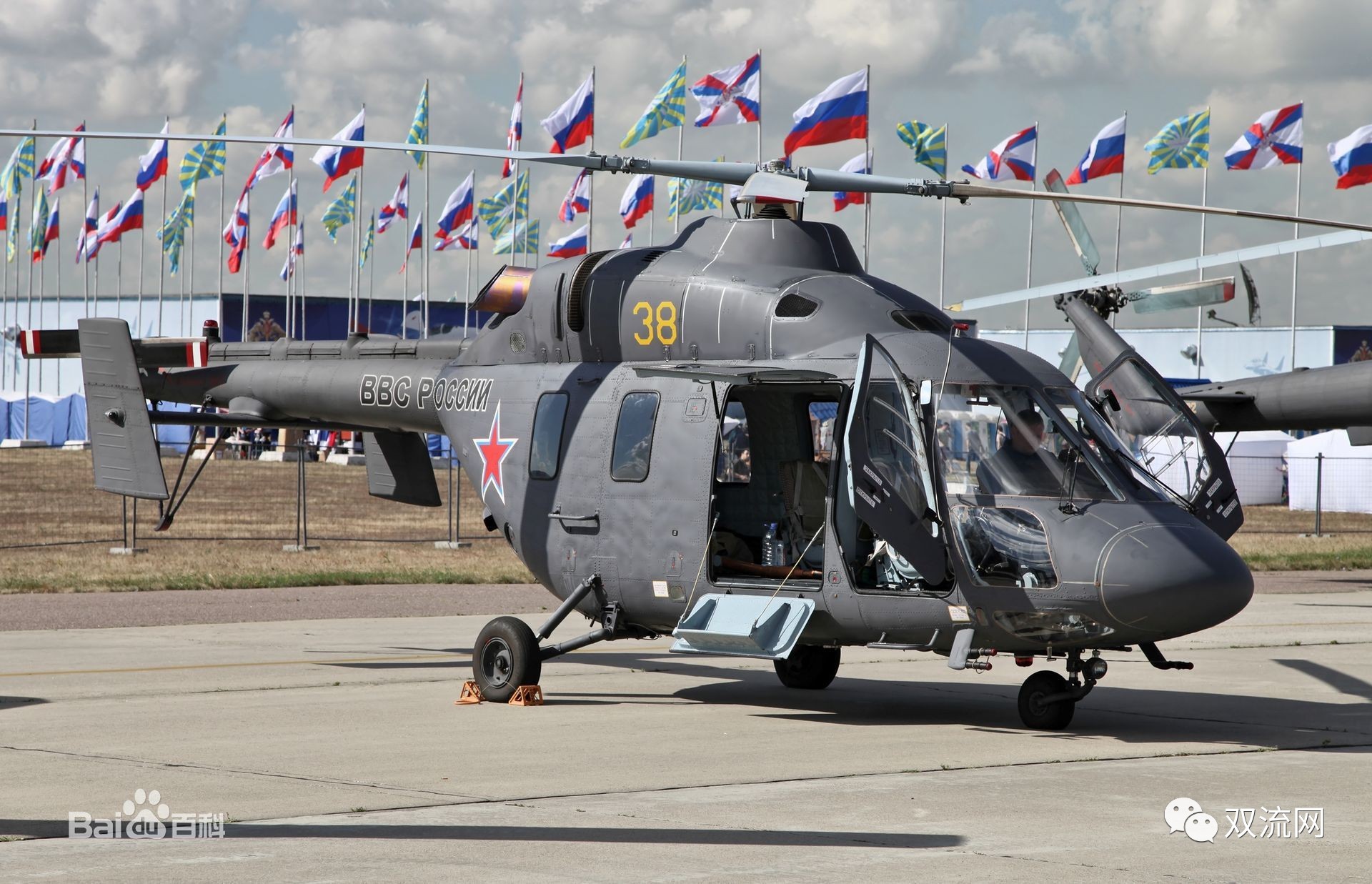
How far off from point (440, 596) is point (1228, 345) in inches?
2464

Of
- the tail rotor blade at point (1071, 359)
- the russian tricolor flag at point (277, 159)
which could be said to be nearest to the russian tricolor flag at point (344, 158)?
the russian tricolor flag at point (277, 159)

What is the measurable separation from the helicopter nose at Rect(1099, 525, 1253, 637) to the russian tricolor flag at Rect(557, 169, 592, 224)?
130 ft

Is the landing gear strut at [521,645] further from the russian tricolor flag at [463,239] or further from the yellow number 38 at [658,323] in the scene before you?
the russian tricolor flag at [463,239]

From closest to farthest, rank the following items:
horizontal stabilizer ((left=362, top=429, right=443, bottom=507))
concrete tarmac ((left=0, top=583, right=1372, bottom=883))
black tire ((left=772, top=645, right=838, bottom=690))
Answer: concrete tarmac ((left=0, top=583, right=1372, bottom=883)) < black tire ((left=772, top=645, right=838, bottom=690)) < horizontal stabilizer ((left=362, top=429, right=443, bottom=507))

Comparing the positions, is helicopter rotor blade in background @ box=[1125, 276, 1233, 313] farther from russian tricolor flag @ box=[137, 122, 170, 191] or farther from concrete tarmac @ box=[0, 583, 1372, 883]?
russian tricolor flag @ box=[137, 122, 170, 191]

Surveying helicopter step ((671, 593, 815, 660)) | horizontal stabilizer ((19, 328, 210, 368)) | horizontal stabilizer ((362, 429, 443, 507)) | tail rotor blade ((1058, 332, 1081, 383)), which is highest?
tail rotor blade ((1058, 332, 1081, 383))

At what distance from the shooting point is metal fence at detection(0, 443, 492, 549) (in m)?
28.9

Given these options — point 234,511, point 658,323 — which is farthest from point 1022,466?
point 234,511

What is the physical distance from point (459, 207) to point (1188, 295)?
142 ft

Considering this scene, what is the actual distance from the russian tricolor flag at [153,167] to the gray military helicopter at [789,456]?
40507mm

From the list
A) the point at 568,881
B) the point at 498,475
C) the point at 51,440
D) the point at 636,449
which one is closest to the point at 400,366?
the point at 498,475

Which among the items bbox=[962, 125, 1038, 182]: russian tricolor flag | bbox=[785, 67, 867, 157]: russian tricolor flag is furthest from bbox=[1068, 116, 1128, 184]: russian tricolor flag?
bbox=[785, 67, 867, 157]: russian tricolor flag

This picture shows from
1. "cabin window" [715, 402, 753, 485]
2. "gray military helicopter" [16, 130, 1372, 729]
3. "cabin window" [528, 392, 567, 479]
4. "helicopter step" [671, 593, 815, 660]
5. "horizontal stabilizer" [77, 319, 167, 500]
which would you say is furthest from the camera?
"horizontal stabilizer" [77, 319, 167, 500]

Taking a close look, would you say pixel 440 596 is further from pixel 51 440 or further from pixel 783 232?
pixel 51 440
